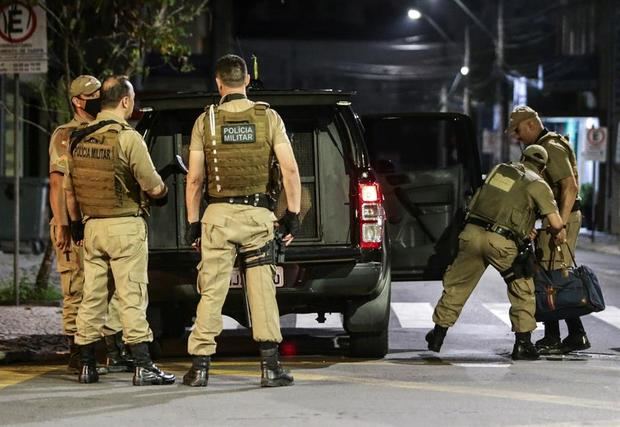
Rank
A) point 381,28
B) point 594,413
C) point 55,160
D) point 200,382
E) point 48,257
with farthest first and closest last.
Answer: point 381,28
point 48,257
point 55,160
point 200,382
point 594,413

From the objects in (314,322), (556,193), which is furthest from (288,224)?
(314,322)

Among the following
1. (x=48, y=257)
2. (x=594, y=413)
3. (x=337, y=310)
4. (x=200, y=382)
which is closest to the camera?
(x=594, y=413)

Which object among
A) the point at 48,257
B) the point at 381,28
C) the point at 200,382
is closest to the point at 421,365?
the point at 200,382

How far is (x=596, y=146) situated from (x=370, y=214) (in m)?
19.8

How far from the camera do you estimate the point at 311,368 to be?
26.9 ft

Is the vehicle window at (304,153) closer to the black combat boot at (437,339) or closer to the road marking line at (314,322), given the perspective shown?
the black combat boot at (437,339)

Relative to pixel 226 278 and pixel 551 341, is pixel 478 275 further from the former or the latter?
pixel 226 278

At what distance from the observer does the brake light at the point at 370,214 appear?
8320 mm

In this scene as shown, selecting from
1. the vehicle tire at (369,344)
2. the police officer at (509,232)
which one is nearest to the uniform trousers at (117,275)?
the vehicle tire at (369,344)

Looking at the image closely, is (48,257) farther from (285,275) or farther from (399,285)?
(285,275)

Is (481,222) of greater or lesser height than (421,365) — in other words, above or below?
above

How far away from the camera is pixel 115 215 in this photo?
7.46 metres

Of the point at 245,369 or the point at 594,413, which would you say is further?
the point at 245,369

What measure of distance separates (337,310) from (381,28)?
2999 inches
